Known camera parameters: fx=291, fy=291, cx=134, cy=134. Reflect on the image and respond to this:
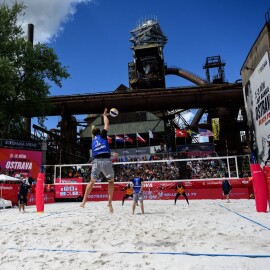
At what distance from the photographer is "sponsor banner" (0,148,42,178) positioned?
1948cm

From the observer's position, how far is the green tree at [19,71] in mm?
21328

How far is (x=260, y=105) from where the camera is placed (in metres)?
16.3

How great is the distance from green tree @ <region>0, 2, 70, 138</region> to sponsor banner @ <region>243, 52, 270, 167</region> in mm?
14924

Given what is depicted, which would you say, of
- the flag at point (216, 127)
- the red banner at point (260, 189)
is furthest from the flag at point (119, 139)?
the red banner at point (260, 189)

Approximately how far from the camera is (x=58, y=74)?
2375 centimetres

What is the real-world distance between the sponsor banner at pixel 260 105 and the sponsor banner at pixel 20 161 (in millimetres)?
14833

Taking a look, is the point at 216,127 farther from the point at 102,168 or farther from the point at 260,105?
the point at 102,168

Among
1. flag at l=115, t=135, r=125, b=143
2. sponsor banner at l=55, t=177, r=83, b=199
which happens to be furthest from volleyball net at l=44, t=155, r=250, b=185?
flag at l=115, t=135, r=125, b=143

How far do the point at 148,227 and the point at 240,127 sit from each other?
23.1 m

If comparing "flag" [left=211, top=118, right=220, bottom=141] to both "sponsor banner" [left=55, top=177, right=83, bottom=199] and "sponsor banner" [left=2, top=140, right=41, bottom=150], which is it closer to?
"sponsor banner" [left=55, top=177, right=83, bottom=199]

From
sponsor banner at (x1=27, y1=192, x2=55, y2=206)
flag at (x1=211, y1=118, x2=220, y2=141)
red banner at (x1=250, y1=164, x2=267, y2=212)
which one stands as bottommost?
sponsor banner at (x1=27, y1=192, x2=55, y2=206)

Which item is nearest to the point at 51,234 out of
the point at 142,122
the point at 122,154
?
the point at 122,154

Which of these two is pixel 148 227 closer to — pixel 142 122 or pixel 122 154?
pixel 122 154

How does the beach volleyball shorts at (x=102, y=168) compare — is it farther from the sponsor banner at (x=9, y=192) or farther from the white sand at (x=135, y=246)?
the sponsor banner at (x=9, y=192)
